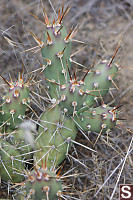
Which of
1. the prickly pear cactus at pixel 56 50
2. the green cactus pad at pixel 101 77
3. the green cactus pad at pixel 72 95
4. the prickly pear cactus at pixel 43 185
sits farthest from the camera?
the green cactus pad at pixel 101 77

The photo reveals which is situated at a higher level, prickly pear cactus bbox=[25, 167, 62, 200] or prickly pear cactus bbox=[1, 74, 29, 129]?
prickly pear cactus bbox=[1, 74, 29, 129]

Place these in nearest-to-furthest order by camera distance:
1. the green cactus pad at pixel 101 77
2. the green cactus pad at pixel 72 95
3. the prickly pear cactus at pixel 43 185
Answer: the prickly pear cactus at pixel 43 185, the green cactus pad at pixel 72 95, the green cactus pad at pixel 101 77

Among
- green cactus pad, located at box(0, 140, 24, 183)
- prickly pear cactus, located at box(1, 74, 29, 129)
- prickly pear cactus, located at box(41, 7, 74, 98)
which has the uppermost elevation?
prickly pear cactus, located at box(41, 7, 74, 98)

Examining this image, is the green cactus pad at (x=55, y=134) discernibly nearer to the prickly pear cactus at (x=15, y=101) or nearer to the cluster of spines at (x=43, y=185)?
the prickly pear cactus at (x=15, y=101)

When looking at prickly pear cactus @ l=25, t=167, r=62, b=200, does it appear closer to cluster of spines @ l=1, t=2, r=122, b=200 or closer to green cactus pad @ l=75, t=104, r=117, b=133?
cluster of spines @ l=1, t=2, r=122, b=200

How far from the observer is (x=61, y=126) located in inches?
63.7

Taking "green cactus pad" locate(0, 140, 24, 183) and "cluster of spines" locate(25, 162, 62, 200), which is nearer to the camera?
"cluster of spines" locate(25, 162, 62, 200)

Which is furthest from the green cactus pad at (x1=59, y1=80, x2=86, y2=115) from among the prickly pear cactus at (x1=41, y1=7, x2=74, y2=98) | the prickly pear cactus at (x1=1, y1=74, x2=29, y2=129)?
the prickly pear cactus at (x1=1, y1=74, x2=29, y2=129)

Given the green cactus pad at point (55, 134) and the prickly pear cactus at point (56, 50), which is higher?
the prickly pear cactus at point (56, 50)

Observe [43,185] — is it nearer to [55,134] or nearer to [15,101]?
[55,134]

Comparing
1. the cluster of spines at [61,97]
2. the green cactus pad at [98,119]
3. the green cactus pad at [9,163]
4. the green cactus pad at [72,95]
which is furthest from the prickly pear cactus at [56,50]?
the green cactus pad at [9,163]

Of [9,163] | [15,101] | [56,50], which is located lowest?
[9,163]

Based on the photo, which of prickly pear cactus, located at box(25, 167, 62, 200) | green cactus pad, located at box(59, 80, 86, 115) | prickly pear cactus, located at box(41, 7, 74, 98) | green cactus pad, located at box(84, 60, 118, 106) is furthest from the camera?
green cactus pad, located at box(84, 60, 118, 106)

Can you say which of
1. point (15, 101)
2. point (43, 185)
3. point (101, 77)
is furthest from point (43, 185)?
point (101, 77)
